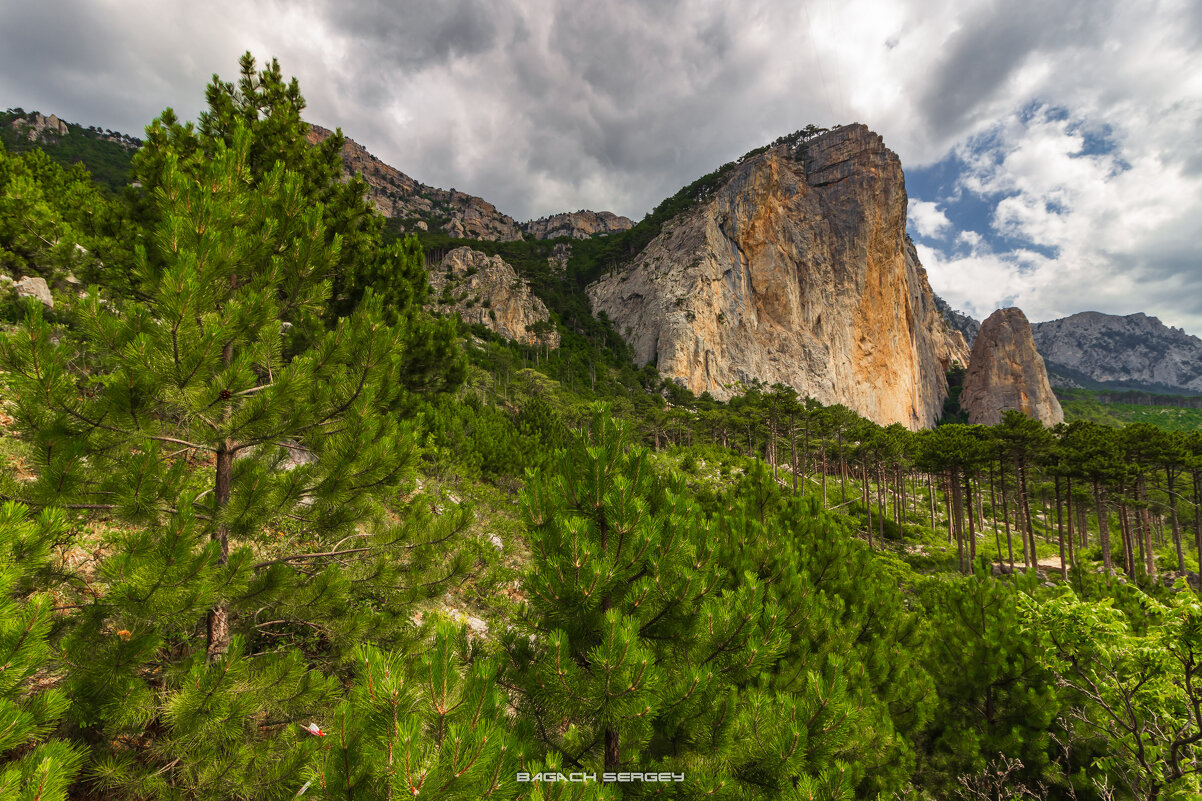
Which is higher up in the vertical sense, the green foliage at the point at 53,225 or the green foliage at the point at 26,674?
the green foliage at the point at 53,225

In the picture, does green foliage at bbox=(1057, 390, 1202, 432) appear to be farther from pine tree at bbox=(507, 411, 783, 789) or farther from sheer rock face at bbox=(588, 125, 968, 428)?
pine tree at bbox=(507, 411, 783, 789)

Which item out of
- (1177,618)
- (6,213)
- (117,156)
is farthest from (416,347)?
(117,156)

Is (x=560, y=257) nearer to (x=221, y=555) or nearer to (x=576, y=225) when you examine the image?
(x=576, y=225)

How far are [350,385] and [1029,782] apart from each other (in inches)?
405

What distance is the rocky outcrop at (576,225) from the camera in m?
165

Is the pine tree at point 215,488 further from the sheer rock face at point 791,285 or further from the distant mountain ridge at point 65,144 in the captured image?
the distant mountain ridge at point 65,144

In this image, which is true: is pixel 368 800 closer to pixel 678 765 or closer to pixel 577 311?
pixel 678 765

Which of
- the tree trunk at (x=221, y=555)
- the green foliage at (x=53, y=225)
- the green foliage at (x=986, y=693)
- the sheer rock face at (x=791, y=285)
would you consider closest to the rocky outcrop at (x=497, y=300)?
the sheer rock face at (x=791, y=285)

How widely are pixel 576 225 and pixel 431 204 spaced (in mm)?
51059

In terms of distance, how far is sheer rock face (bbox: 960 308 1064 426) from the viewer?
296 ft

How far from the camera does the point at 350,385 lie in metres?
3.53

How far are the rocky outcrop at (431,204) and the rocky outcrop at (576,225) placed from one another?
9896 millimetres

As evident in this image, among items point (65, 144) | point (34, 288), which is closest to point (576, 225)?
point (65, 144)

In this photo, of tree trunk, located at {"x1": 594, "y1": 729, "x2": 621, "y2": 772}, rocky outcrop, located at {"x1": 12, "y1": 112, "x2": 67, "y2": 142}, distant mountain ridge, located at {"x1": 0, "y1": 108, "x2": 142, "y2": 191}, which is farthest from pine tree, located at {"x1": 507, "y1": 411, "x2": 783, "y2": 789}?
rocky outcrop, located at {"x1": 12, "y1": 112, "x2": 67, "y2": 142}
